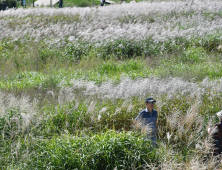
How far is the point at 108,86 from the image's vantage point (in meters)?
7.01

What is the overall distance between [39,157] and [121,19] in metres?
14.9

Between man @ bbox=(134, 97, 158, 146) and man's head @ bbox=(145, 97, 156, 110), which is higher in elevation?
man's head @ bbox=(145, 97, 156, 110)

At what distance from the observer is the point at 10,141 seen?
490cm

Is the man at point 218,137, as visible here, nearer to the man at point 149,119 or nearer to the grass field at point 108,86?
the grass field at point 108,86

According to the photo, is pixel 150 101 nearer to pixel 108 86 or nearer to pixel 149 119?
pixel 149 119

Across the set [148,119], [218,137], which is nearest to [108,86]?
[148,119]

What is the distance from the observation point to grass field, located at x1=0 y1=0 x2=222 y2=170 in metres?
4.47

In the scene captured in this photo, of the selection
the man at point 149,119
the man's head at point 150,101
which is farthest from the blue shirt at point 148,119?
the man's head at point 150,101

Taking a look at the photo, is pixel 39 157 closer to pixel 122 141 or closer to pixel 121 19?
pixel 122 141

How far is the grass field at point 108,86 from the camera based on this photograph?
14.7ft

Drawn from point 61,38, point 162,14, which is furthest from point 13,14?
point 162,14

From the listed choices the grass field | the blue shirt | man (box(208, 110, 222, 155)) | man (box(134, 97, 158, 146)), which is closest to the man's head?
man (box(134, 97, 158, 146))

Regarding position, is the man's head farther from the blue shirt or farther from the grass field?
the grass field

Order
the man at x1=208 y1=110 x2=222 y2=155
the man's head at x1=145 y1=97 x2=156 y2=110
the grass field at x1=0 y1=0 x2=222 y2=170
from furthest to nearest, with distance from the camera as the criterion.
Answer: the man's head at x1=145 y1=97 x2=156 y2=110 < the man at x1=208 y1=110 x2=222 y2=155 < the grass field at x1=0 y1=0 x2=222 y2=170
